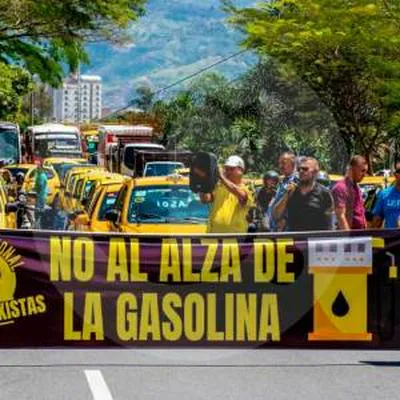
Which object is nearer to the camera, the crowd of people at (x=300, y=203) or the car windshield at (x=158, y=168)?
the crowd of people at (x=300, y=203)

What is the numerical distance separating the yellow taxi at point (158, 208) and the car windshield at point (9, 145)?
40.6 metres

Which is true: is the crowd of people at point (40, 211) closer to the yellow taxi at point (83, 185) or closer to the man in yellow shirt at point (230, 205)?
the yellow taxi at point (83, 185)

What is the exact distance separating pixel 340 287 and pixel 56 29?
2651cm

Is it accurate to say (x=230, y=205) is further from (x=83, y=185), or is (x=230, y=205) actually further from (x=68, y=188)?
(x=68, y=188)

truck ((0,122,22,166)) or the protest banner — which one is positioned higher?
the protest banner

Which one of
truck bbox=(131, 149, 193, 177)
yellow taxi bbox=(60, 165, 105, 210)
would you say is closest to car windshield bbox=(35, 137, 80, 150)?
truck bbox=(131, 149, 193, 177)

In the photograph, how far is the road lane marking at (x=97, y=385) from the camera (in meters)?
9.08

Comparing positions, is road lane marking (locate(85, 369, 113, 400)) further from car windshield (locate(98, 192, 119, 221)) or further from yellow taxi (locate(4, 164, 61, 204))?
yellow taxi (locate(4, 164, 61, 204))

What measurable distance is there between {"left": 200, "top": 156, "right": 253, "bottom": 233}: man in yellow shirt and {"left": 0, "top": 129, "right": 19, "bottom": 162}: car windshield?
43.7 m

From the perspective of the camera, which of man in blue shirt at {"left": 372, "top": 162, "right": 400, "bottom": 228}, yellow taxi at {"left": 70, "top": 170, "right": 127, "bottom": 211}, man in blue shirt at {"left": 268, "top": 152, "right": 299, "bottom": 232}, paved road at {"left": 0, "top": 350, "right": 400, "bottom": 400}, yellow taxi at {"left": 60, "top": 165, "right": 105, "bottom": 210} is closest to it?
paved road at {"left": 0, "top": 350, "right": 400, "bottom": 400}

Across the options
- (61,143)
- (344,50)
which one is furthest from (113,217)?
(61,143)

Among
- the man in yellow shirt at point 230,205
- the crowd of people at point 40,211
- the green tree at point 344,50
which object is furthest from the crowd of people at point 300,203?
the green tree at point 344,50

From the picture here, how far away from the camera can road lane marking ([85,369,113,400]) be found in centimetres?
908

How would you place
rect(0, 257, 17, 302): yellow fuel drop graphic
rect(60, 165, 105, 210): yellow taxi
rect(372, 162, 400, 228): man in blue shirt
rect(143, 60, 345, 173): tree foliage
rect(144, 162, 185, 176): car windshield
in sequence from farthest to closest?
1. rect(143, 60, 345, 173): tree foliage
2. rect(144, 162, 185, 176): car windshield
3. rect(60, 165, 105, 210): yellow taxi
4. rect(372, 162, 400, 228): man in blue shirt
5. rect(0, 257, 17, 302): yellow fuel drop graphic
